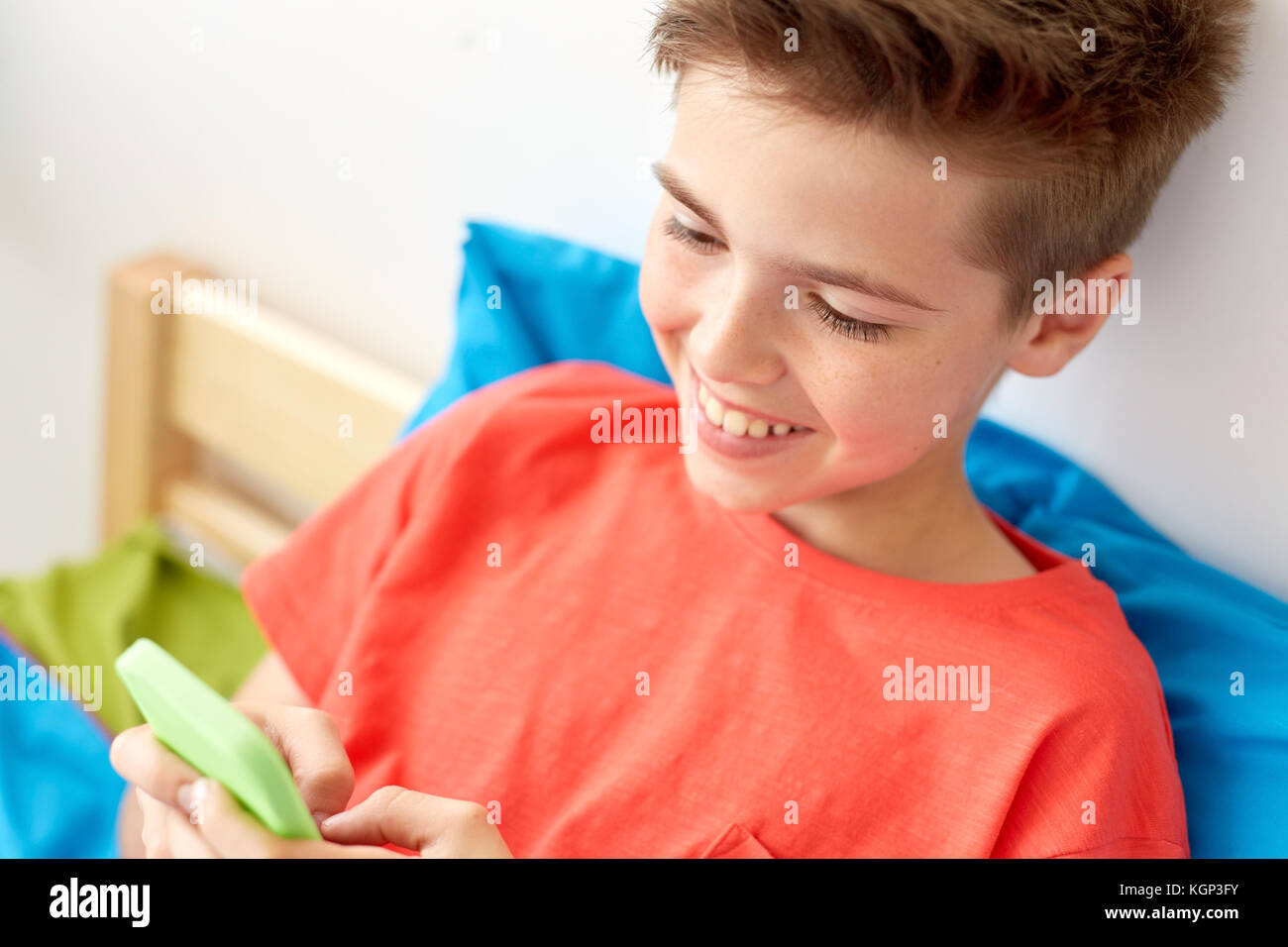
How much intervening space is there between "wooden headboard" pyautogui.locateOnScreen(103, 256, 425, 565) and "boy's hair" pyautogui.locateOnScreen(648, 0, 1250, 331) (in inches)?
23.9

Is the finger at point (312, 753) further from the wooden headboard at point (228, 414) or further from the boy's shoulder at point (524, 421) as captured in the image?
the wooden headboard at point (228, 414)

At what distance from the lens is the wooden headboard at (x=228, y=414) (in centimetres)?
126

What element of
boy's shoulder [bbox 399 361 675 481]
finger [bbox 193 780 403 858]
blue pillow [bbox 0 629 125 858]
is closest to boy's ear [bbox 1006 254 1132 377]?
boy's shoulder [bbox 399 361 675 481]

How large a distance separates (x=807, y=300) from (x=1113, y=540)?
0.34 metres


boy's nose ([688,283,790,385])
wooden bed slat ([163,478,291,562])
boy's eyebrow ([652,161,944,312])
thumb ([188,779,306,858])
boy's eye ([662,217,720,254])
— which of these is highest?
boy's eye ([662,217,720,254])

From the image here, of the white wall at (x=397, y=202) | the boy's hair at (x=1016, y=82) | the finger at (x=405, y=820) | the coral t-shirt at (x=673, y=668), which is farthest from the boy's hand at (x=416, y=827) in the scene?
the white wall at (x=397, y=202)

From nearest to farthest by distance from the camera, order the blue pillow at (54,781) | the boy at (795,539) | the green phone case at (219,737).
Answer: the green phone case at (219,737) < the boy at (795,539) < the blue pillow at (54,781)

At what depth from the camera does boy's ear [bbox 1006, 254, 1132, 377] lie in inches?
30.5

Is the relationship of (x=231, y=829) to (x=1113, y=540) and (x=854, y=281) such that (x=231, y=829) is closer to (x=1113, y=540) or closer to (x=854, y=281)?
(x=854, y=281)

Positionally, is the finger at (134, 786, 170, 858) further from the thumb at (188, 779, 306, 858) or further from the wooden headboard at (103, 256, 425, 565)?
the wooden headboard at (103, 256, 425, 565)

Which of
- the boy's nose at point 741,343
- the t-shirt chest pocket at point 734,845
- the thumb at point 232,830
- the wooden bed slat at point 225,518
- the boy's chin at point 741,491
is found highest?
the boy's nose at point 741,343
